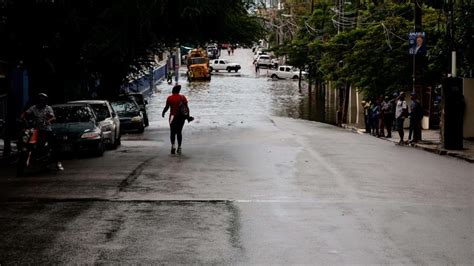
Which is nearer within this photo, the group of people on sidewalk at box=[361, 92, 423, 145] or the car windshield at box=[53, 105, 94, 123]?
the car windshield at box=[53, 105, 94, 123]

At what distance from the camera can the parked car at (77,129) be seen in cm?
2152

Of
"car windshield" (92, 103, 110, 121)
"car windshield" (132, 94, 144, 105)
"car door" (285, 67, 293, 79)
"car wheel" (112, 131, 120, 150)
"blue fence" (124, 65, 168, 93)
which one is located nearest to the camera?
"car wheel" (112, 131, 120, 150)

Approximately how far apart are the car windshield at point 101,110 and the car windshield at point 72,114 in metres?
1.65

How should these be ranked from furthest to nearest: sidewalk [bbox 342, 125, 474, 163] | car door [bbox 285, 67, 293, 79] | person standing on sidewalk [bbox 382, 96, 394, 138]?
car door [bbox 285, 67, 293, 79], person standing on sidewalk [bbox 382, 96, 394, 138], sidewalk [bbox 342, 125, 474, 163]

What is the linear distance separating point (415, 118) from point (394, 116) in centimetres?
617

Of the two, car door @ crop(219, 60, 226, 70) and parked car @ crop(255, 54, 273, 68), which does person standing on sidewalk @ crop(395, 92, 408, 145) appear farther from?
parked car @ crop(255, 54, 273, 68)

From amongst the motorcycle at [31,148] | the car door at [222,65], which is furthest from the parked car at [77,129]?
the car door at [222,65]

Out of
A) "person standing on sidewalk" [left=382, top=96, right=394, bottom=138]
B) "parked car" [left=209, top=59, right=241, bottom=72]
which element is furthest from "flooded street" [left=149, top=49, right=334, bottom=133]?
"person standing on sidewalk" [left=382, top=96, right=394, bottom=138]

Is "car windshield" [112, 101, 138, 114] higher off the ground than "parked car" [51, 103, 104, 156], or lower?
lower

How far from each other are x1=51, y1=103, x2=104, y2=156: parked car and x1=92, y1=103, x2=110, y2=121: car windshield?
1612mm

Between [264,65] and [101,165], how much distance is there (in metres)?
102

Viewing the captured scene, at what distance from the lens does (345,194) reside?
1415 centimetres

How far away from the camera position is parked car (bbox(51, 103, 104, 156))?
2152 centimetres

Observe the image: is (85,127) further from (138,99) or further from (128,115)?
(138,99)
